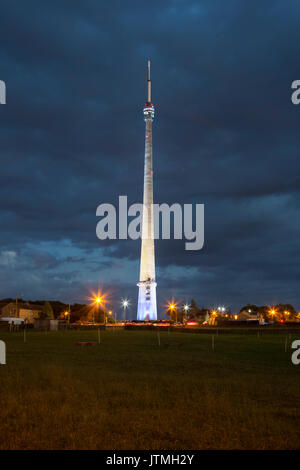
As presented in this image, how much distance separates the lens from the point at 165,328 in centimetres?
9325

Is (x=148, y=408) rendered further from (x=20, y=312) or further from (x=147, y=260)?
(x=147, y=260)

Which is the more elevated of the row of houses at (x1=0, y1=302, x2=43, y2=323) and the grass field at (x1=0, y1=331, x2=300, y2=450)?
the grass field at (x1=0, y1=331, x2=300, y2=450)

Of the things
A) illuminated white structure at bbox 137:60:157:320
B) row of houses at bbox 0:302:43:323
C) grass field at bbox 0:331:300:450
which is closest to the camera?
grass field at bbox 0:331:300:450

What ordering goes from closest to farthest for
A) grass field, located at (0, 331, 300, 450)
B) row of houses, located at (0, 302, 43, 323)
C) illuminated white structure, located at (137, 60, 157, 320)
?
grass field, located at (0, 331, 300, 450) < row of houses, located at (0, 302, 43, 323) < illuminated white structure, located at (137, 60, 157, 320)

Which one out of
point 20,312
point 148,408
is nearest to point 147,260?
point 20,312

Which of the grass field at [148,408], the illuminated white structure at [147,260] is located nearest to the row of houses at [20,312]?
the illuminated white structure at [147,260]

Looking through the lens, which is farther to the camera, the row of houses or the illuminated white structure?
the illuminated white structure

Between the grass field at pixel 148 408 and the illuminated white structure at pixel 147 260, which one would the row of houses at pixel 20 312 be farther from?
the grass field at pixel 148 408

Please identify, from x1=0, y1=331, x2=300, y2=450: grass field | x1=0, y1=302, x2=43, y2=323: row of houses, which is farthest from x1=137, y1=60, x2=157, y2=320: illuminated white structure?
x1=0, y1=331, x2=300, y2=450: grass field

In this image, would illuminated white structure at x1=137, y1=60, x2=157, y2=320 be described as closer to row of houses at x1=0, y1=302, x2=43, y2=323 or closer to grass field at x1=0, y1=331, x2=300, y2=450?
row of houses at x1=0, y1=302, x2=43, y2=323

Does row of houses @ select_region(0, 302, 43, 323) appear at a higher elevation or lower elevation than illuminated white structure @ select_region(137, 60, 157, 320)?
lower
